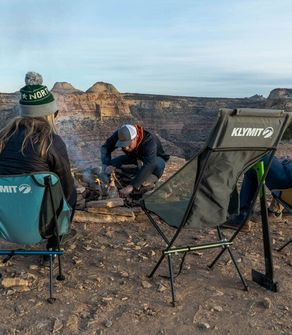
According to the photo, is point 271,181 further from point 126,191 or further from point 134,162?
point 134,162

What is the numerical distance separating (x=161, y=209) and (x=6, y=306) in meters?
1.24

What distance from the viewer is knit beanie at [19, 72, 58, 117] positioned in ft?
11.0

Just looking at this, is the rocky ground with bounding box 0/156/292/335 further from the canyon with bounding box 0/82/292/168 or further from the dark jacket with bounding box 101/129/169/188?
the canyon with bounding box 0/82/292/168

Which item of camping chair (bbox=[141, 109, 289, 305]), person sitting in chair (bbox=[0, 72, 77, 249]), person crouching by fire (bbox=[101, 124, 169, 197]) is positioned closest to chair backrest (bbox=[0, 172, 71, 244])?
person sitting in chair (bbox=[0, 72, 77, 249])

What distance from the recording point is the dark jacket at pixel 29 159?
3240 millimetres

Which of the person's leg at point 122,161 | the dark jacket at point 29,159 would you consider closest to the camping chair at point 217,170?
the dark jacket at point 29,159

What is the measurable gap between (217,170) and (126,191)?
7.16 ft

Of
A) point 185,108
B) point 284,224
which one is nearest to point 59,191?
point 284,224

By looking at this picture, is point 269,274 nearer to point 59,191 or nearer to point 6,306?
point 59,191

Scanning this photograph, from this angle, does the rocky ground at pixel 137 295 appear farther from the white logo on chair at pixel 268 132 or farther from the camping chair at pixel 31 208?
the white logo on chair at pixel 268 132

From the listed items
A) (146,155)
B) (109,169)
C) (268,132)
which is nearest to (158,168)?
(146,155)

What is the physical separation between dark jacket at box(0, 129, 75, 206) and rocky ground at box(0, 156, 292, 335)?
0.79 meters

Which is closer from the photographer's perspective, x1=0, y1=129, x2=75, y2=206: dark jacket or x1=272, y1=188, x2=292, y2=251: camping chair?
x1=0, y1=129, x2=75, y2=206: dark jacket

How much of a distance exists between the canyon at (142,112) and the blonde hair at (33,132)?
1874cm
